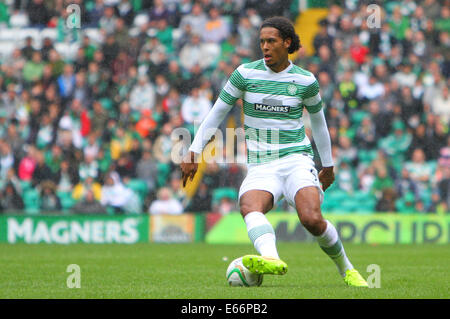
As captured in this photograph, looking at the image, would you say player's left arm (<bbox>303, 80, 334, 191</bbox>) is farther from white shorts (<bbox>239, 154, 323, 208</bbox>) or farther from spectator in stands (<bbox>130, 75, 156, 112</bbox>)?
spectator in stands (<bbox>130, 75, 156, 112</bbox>)

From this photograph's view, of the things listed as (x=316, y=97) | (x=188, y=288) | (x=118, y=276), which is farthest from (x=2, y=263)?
(x=316, y=97)

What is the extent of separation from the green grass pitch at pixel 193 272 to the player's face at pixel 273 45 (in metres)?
1.95

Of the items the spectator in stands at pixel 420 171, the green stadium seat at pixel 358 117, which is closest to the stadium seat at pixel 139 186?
the green stadium seat at pixel 358 117

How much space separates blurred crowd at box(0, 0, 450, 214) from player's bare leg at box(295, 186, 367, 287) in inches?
387

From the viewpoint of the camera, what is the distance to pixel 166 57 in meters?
20.8

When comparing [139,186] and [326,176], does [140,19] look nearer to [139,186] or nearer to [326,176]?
[139,186]

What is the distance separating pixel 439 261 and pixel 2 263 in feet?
18.5

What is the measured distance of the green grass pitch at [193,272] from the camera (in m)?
7.70

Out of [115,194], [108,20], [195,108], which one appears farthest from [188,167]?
[108,20]

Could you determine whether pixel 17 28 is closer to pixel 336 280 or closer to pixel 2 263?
pixel 2 263

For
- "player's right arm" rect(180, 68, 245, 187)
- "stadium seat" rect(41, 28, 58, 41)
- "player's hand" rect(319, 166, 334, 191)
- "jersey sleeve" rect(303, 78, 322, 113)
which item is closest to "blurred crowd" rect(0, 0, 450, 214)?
"stadium seat" rect(41, 28, 58, 41)

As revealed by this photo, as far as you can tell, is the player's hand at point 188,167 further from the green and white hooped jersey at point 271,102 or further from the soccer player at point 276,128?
the green and white hooped jersey at point 271,102

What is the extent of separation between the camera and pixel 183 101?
19719 millimetres

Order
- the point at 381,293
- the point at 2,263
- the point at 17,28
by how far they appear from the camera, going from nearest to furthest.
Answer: the point at 381,293 → the point at 2,263 → the point at 17,28
